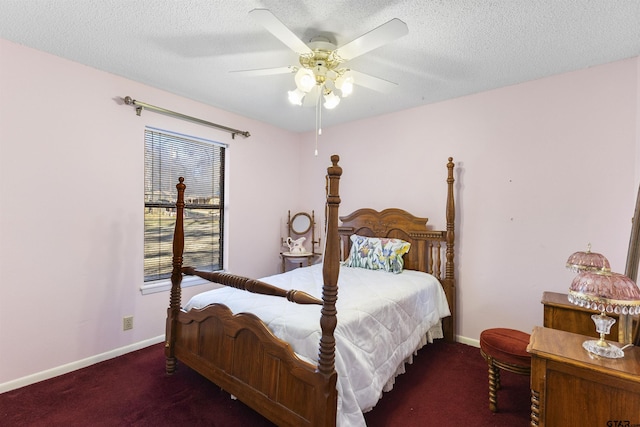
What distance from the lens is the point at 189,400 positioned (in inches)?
77.7

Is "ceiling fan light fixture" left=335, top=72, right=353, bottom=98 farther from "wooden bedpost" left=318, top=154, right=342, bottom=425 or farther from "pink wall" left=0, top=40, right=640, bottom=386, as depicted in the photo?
"pink wall" left=0, top=40, right=640, bottom=386

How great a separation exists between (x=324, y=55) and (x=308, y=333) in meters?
1.65

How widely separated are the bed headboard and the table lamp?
1.58 meters

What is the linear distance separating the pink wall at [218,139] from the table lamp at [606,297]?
4.48 feet

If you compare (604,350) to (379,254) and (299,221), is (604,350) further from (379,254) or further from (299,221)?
(299,221)

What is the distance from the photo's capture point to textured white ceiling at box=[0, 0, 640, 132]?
1.68m

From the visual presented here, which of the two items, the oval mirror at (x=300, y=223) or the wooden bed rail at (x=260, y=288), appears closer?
the wooden bed rail at (x=260, y=288)

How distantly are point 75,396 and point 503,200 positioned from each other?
3667 mm

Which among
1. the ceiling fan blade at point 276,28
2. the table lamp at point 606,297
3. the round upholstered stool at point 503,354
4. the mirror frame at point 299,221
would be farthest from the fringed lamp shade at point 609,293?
the mirror frame at point 299,221

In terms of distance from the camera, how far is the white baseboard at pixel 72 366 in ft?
6.82

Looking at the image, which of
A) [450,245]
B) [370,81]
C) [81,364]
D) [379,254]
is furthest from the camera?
[379,254]

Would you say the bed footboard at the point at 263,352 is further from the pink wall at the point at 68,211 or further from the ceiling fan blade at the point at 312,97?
the ceiling fan blade at the point at 312,97

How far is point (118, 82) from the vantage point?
2.57 meters

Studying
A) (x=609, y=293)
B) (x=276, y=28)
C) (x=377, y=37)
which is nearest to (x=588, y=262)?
(x=609, y=293)
